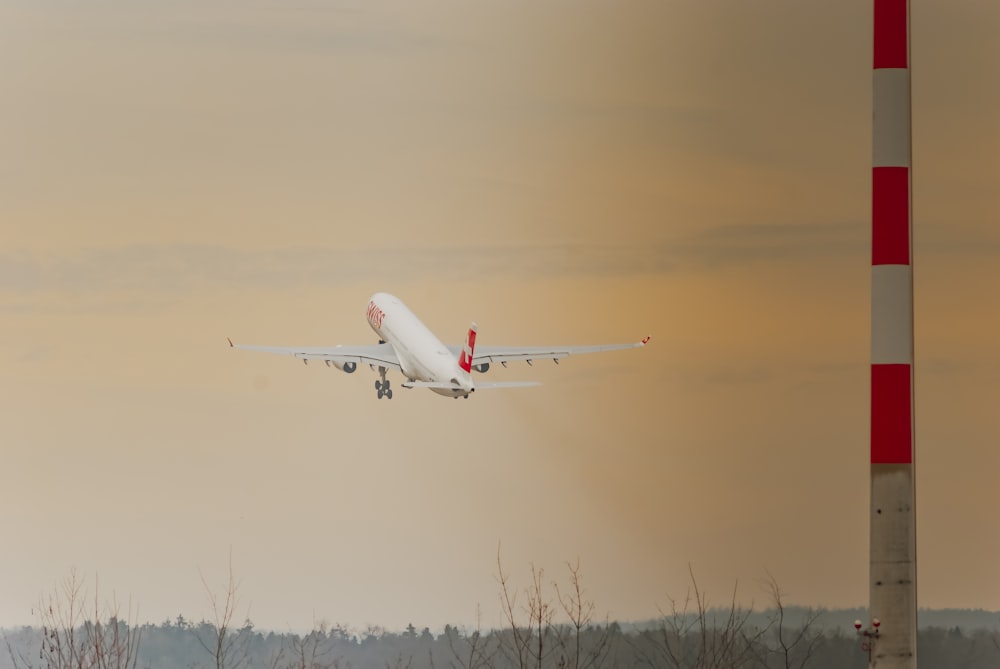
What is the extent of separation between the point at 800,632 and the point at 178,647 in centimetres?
2333

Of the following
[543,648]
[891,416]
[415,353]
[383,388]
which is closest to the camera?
[891,416]

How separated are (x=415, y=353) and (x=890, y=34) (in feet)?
78.0

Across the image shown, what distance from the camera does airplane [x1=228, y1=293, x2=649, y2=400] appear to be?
53469 millimetres

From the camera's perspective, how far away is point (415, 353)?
57250mm

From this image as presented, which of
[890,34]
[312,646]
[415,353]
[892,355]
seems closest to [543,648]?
[312,646]

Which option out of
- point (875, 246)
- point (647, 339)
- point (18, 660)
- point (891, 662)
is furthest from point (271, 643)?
point (875, 246)

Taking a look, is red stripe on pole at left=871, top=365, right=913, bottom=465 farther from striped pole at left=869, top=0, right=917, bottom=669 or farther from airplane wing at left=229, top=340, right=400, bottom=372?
airplane wing at left=229, top=340, right=400, bottom=372

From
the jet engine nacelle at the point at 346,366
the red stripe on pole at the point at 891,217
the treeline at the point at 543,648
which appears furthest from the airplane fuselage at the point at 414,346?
the red stripe on pole at the point at 891,217

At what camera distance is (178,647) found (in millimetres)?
55031

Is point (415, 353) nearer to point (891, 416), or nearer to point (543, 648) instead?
point (543, 648)

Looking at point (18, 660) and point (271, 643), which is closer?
point (271, 643)

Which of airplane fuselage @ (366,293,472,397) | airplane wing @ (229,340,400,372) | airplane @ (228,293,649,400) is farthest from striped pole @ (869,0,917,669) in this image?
airplane wing @ (229,340,400,372)

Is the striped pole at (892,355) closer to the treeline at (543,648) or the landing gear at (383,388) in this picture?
the treeline at (543,648)

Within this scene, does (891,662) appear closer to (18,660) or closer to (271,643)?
(271,643)
